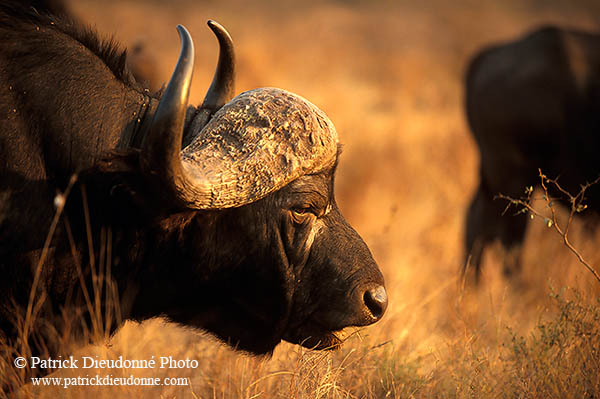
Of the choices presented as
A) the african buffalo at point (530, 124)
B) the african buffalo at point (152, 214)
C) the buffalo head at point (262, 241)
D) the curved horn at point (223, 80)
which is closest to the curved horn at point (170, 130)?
the african buffalo at point (152, 214)

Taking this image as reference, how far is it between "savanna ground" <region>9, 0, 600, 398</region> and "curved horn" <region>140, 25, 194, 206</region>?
993mm

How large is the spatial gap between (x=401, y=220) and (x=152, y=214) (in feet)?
28.3

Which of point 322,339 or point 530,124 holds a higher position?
point 322,339

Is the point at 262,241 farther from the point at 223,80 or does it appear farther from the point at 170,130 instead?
the point at 223,80

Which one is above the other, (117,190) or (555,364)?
(117,190)

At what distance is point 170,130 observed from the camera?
2.53 meters

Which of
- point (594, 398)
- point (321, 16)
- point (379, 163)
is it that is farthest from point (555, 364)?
point (321, 16)

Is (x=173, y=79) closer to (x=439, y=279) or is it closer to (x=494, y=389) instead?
(x=494, y=389)

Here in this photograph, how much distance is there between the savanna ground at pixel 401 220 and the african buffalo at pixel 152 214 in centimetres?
31

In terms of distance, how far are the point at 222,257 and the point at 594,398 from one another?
6.45 feet

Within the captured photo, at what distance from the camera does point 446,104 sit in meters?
17.8

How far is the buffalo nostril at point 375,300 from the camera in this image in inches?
124

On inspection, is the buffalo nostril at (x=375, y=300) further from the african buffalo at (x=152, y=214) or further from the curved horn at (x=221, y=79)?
the curved horn at (x=221, y=79)

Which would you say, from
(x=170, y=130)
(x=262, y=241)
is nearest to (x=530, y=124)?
(x=262, y=241)
